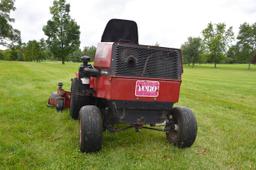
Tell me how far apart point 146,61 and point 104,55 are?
2.05ft

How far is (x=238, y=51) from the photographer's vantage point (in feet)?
177

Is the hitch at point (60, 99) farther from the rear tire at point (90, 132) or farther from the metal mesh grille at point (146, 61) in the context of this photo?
the metal mesh grille at point (146, 61)

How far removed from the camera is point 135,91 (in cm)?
372

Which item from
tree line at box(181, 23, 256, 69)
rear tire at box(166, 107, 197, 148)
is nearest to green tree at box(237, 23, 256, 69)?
tree line at box(181, 23, 256, 69)

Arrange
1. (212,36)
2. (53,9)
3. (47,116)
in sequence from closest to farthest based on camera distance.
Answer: (47,116)
(53,9)
(212,36)

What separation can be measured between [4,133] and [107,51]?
7.40ft

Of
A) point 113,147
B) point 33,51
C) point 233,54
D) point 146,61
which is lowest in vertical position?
point 113,147

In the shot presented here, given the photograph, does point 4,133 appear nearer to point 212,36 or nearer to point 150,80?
point 150,80

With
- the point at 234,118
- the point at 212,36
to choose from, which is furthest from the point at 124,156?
the point at 212,36

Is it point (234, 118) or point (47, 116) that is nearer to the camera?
point (47, 116)

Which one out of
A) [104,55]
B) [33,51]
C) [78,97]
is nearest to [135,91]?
[104,55]

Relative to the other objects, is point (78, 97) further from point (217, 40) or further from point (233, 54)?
point (233, 54)

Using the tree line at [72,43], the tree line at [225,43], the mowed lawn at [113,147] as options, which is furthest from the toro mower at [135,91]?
A: the tree line at [225,43]

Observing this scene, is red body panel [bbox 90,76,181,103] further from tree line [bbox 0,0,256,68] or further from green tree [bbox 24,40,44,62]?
green tree [bbox 24,40,44,62]
